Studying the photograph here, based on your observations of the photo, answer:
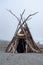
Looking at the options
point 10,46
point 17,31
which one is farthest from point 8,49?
point 17,31

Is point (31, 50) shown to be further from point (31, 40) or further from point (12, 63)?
point (12, 63)

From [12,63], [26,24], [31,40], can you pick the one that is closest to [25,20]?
[26,24]

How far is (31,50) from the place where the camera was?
20.0 metres

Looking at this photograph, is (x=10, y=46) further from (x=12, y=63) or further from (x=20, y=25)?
(x=12, y=63)

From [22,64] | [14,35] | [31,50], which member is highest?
[14,35]

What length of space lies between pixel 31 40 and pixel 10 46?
1.72 meters

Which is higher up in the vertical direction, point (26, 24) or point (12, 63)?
point (26, 24)

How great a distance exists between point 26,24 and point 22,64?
8.10 meters

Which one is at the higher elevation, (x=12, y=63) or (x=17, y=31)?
(x=17, y=31)

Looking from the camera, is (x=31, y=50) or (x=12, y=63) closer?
(x=12, y=63)

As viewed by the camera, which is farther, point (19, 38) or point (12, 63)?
point (19, 38)

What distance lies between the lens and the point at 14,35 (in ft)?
66.8

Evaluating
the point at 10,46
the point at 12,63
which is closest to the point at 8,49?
the point at 10,46

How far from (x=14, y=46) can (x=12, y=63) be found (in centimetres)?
726
